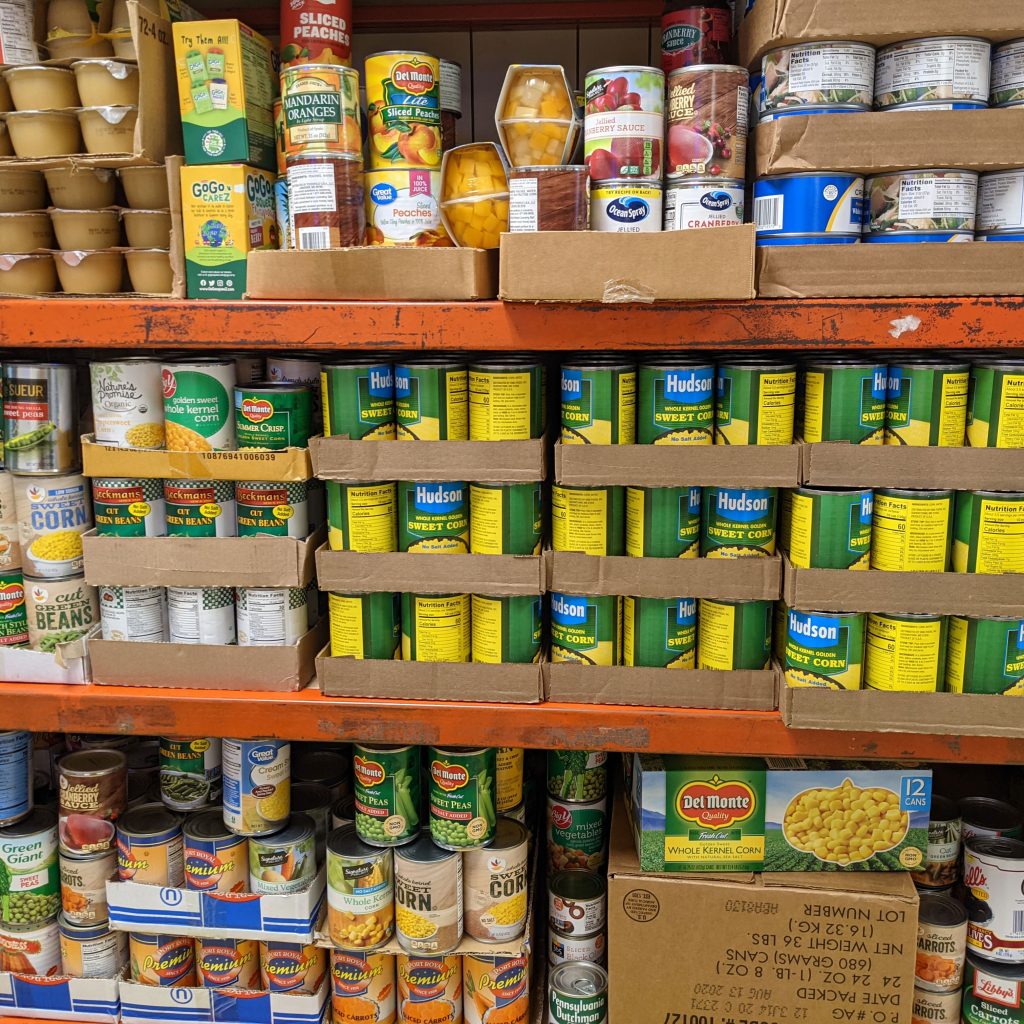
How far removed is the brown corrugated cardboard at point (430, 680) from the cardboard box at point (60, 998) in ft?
2.57

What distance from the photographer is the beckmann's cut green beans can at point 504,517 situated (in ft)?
5.51

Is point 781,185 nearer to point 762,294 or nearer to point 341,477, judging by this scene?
point 762,294

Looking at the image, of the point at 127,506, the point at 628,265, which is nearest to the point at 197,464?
the point at 127,506

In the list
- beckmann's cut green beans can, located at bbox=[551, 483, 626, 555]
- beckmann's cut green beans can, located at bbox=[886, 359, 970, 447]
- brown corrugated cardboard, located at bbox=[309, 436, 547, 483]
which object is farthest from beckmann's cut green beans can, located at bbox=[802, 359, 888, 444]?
brown corrugated cardboard, located at bbox=[309, 436, 547, 483]

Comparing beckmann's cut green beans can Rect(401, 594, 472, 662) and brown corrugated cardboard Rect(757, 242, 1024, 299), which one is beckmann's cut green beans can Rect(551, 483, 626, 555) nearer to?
beckmann's cut green beans can Rect(401, 594, 472, 662)

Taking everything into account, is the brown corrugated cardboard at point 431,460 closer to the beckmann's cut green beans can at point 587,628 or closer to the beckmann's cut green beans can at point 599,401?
the beckmann's cut green beans can at point 599,401

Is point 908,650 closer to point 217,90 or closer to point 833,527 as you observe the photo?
point 833,527

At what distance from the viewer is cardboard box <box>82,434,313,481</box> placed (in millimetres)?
1691

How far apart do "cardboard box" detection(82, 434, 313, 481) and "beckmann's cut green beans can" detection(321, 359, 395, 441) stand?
0.08 m

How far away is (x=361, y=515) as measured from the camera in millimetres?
1701

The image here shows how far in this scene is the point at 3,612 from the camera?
1.81 metres

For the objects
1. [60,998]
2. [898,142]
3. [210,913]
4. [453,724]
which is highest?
[898,142]

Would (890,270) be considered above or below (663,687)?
above

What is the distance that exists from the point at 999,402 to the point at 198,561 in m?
1.35
